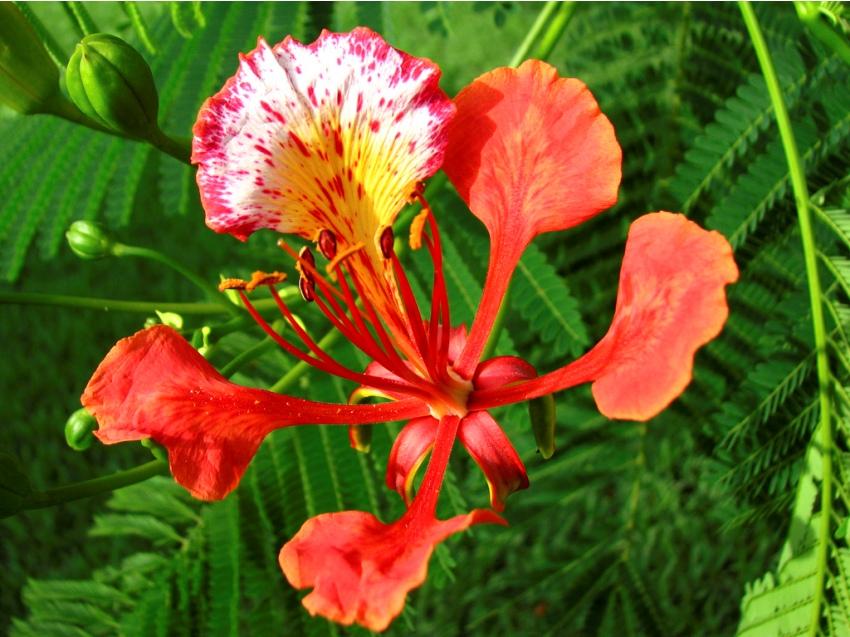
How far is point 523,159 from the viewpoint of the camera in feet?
4.59

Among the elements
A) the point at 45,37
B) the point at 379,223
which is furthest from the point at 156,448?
the point at 45,37

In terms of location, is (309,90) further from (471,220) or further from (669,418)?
(669,418)

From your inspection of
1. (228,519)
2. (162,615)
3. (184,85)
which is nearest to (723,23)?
(184,85)

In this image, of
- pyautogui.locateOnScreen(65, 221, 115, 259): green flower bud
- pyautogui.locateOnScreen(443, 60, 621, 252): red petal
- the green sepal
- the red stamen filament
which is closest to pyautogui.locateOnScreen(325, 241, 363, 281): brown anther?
the red stamen filament

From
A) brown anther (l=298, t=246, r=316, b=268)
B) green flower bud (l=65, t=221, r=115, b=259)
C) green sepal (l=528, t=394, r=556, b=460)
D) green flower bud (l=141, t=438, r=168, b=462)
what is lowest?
green sepal (l=528, t=394, r=556, b=460)

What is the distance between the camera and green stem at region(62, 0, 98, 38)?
1.49 m

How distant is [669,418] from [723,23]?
78 centimetres

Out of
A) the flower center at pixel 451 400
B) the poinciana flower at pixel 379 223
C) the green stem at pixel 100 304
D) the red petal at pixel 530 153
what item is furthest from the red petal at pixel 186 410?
the red petal at pixel 530 153

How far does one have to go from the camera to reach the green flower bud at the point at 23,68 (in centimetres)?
142

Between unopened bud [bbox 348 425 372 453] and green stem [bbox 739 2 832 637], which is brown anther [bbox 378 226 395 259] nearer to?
unopened bud [bbox 348 425 372 453]

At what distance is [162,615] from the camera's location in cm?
178

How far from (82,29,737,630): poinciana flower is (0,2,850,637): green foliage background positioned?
14.2 inches

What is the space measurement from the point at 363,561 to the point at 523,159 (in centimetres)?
54

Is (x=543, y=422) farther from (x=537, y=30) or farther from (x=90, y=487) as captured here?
(x=537, y=30)
